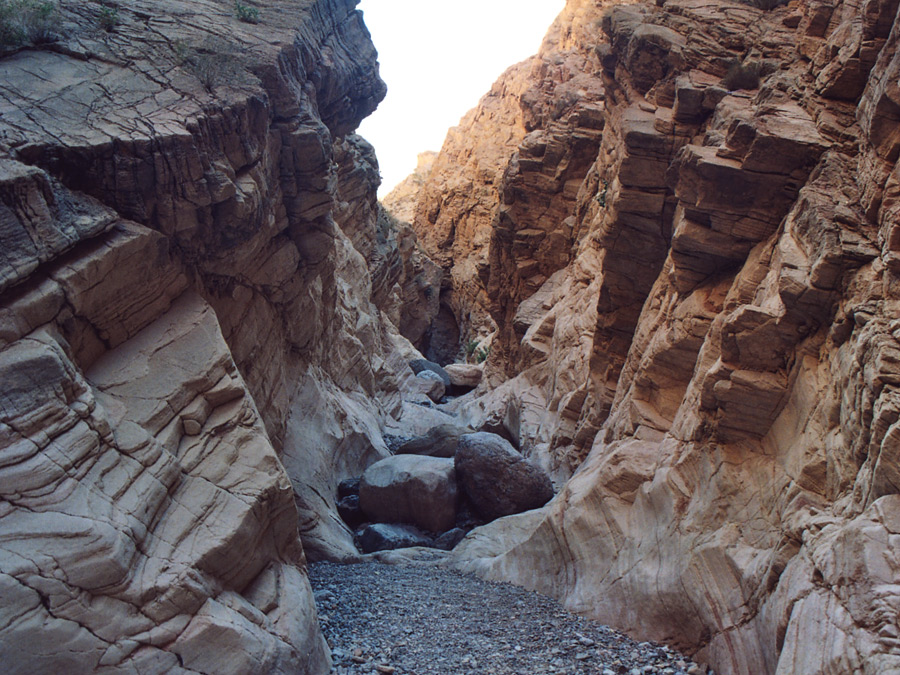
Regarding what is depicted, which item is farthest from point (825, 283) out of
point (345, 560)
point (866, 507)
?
point (345, 560)

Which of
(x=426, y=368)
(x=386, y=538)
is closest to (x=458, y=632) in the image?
(x=386, y=538)

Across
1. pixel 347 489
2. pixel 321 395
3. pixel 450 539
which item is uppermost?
pixel 321 395

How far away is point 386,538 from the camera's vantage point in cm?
1423

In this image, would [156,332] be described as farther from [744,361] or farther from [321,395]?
[321,395]

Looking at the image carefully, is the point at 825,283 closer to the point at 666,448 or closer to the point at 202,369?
the point at 666,448

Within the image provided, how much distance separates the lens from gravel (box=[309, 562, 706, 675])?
769 cm

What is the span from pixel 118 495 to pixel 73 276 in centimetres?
263

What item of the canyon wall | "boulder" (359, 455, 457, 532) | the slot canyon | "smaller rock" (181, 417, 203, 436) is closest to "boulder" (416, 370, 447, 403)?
the slot canyon

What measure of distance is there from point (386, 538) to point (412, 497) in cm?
134

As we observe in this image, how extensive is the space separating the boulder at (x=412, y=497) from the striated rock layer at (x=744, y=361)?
1540 mm

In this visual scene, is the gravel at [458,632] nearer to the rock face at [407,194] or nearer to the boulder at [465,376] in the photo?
the boulder at [465,376]

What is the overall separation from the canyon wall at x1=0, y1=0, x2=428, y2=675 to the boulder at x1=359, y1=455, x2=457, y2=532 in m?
1.49

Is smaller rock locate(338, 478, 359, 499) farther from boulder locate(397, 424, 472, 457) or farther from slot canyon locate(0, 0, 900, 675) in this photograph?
boulder locate(397, 424, 472, 457)

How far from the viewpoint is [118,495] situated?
6723mm
